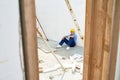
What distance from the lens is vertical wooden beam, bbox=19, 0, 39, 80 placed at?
655 mm

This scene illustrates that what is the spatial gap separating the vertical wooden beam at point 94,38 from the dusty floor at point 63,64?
1.33 m

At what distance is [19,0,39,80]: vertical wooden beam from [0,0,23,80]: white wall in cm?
3

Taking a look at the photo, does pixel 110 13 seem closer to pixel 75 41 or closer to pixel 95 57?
pixel 95 57

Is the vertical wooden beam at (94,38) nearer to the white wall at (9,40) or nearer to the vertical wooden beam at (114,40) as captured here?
the vertical wooden beam at (114,40)

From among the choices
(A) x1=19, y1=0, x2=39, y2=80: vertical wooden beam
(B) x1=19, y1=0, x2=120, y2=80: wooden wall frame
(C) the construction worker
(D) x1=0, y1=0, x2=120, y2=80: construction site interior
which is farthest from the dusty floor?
(A) x1=19, y1=0, x2=39, y2=80: vertical wooden beam

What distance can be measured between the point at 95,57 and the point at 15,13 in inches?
35.6

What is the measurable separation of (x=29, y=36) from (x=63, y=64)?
249 cm

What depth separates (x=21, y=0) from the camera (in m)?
0.64

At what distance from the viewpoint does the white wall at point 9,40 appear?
603mm

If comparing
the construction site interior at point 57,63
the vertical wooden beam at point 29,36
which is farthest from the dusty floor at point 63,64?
the vertical wooden beam at point 29,36

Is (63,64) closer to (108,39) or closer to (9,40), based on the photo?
(108,39)

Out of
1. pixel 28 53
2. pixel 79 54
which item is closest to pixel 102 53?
pixel 28 53

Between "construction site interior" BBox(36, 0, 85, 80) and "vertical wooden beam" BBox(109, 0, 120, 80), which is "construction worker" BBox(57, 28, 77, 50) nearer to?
"construction site interior" BBox(36, 0, 85, 80)

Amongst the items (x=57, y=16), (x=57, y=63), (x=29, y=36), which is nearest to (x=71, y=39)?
(x=57, y=16)
